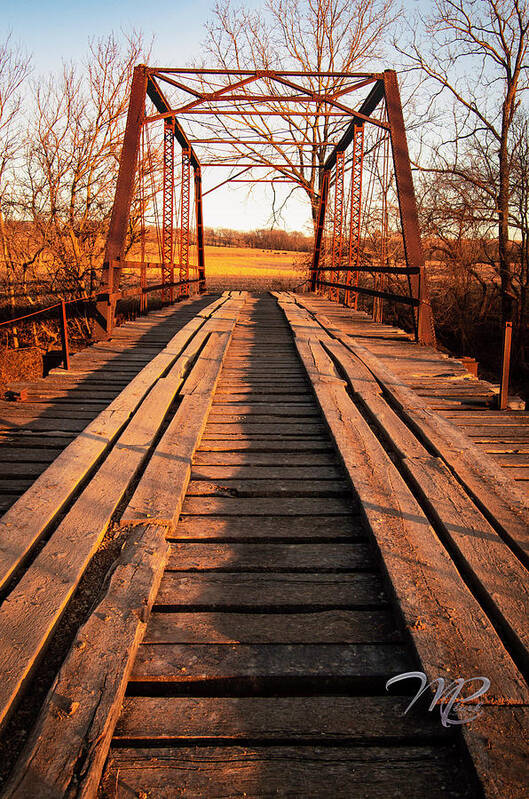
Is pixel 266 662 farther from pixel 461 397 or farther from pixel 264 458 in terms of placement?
pixel 461 397

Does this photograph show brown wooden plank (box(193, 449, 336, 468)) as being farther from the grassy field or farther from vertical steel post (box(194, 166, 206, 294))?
the grassy field

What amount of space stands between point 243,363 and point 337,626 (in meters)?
4.20

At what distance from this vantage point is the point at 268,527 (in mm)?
2539

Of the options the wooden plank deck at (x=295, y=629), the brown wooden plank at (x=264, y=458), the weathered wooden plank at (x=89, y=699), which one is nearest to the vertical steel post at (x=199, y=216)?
the brown wooden plank at (x=264, y=458)

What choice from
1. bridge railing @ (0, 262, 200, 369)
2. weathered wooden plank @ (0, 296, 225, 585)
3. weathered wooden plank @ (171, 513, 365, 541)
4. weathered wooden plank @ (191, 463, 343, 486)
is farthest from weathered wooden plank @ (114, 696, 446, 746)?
bridge railing @ (0, 262, 200, 369)

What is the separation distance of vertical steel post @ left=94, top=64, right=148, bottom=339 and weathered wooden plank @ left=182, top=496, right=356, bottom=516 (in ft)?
16.4

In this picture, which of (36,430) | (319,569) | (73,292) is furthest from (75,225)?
(319,569)

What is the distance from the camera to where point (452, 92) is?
17.9 meters

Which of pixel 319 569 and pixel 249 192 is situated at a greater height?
pixel 249 192

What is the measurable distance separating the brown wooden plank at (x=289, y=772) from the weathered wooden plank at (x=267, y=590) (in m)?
0.58

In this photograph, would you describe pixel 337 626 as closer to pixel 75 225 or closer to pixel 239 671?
pixel 239 671

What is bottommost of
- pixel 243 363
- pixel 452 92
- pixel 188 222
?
pixel 243 363
